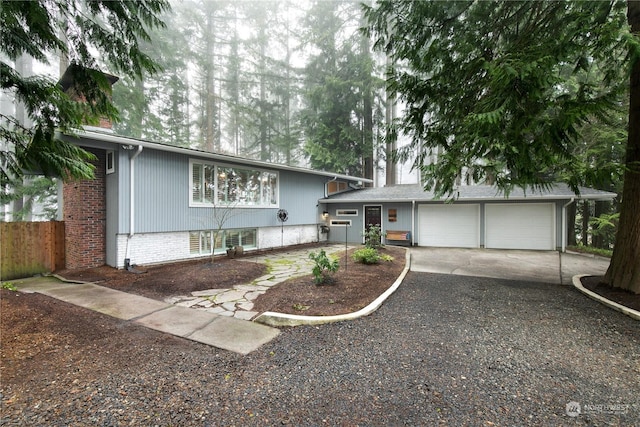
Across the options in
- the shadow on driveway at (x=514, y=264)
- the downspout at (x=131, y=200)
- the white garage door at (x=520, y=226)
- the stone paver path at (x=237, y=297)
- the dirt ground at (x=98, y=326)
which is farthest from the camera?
the white garage door at (x=520, y=226)

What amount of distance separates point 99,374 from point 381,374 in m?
2.73

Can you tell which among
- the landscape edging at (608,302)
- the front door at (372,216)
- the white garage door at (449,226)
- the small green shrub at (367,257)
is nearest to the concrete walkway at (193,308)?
the small green shrub at (367,257)

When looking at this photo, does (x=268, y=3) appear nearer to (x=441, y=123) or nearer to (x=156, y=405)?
(x=441, y=123)

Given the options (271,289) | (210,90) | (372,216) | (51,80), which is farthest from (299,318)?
(210,90)

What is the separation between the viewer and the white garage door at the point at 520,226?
33.8 ft

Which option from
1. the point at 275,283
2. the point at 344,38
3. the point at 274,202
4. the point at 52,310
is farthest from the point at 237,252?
the point at 344,38

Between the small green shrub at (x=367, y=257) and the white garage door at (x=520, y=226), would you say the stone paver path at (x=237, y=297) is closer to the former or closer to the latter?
the small green shrub at (x=367, y=257)

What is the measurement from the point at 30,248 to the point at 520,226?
1638 centimetres

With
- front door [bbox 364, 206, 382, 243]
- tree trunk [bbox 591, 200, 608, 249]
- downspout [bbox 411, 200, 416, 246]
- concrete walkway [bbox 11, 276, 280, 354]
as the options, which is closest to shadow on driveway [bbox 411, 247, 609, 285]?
downspout [bbox 411, 200, 416, 246]

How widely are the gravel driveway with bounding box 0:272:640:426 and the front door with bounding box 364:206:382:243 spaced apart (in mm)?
9127

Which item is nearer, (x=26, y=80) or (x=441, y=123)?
(x=26, y=80)

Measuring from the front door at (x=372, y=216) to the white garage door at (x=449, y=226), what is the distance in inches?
73.7

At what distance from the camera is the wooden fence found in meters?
6.36

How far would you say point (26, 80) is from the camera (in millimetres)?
2529
